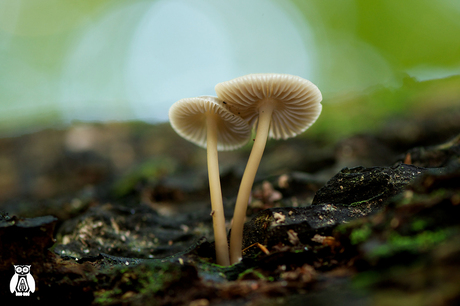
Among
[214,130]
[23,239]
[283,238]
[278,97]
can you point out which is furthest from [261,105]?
[23,239]

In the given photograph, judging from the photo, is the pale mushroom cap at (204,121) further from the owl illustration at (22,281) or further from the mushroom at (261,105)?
the owl illustration at (22,281)

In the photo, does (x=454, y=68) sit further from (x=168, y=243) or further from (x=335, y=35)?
(x=168, y=243)

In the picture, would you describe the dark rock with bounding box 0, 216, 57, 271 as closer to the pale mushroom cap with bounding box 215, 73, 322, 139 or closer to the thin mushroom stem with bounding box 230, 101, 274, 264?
the thin mushroom stem with bounding box 230, 101, 274, 264

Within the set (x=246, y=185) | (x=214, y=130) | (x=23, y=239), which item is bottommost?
(x=23, y=239)

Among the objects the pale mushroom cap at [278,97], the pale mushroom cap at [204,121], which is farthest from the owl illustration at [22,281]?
the pale mushroom cap at [278,97]

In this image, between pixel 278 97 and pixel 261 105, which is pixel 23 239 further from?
pixel 278 97

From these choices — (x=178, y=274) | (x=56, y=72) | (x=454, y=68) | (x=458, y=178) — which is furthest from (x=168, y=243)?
(x=56, y=72)
